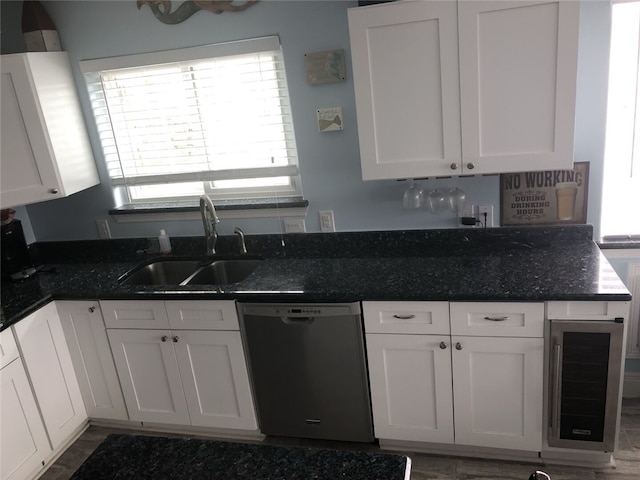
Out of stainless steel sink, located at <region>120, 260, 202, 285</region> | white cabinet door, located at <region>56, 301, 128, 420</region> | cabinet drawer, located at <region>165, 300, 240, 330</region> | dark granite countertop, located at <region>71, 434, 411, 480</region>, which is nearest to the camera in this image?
dark granite countertop, located at <region>71, 434, 411, 480</region>

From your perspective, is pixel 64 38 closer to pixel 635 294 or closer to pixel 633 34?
pixel 633 34

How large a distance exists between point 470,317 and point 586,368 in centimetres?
50

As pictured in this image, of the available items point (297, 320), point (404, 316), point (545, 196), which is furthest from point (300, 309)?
point (545, 196)

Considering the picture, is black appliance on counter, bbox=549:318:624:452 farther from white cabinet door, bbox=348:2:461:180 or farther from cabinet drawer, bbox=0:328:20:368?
cabinet drawer, bbox=0:328:20:368

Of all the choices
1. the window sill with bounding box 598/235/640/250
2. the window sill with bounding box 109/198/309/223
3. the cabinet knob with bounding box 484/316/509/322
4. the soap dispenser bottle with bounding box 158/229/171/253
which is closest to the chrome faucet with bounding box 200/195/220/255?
the window sill with bounding box 109/198/309/223

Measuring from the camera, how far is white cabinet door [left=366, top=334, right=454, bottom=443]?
231cm

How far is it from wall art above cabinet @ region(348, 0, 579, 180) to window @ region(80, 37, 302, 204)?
666 mm

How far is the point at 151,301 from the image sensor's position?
8.55ft

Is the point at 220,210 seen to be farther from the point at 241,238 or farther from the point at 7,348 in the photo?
the point at 7,348

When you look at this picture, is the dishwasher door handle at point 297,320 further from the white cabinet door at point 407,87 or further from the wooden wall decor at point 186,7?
the wooden wall decor at point 186,7

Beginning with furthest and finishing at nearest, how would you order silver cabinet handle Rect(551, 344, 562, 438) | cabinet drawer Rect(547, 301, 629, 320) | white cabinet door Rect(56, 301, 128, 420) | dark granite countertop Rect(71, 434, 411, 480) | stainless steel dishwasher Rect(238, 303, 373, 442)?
white cabinet door Rect(56, 301, 128, 420)
stainless steel dishwasher Rect(238, 303, 373, 442)
silver cabinet handle Rect(551, 344, 562, 438)
cabinet drawer Rect(547, 301, 629, 320)
dark granite countertop Rect(71, 434, 411, 480)

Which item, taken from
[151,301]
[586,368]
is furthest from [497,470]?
[151,301]

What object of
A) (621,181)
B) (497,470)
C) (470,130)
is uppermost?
(470,130)

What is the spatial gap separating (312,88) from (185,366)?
1.59 metres
